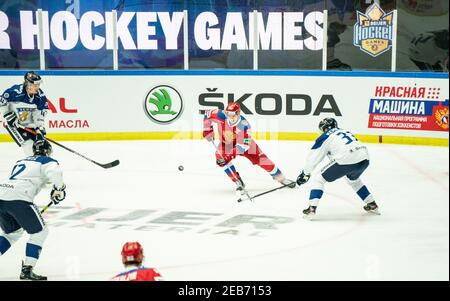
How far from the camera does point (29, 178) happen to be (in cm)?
590

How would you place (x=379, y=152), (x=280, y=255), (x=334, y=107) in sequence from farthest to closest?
1. (x=334, y=107)
2. (x=379, y=152)
3. (x=280, y=255)

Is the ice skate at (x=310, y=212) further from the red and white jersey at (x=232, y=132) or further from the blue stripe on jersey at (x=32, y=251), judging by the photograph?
the blue stripe on jersey at (x=32, y=251)

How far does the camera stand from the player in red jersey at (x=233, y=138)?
8.95m

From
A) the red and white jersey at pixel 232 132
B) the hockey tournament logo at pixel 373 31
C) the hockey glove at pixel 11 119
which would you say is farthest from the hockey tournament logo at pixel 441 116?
the hockey glove at pixel 11 119

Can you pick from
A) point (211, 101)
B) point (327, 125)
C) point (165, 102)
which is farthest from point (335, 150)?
point (165, 102)

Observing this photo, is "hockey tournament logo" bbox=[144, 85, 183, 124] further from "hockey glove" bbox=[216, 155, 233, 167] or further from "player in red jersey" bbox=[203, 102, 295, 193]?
"hockey glove" bbox=[216, 155, 233, 167]

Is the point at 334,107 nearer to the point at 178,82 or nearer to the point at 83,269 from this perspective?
the point at 178,82

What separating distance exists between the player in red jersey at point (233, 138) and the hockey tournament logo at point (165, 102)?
3329 millimetres

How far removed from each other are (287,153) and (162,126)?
213 centimetres

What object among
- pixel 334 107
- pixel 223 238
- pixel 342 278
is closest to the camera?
pixel 342 278

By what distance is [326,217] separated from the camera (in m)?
7.86

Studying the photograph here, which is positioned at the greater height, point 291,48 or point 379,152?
point 291,48

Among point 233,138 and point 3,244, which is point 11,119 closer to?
point 233,138
